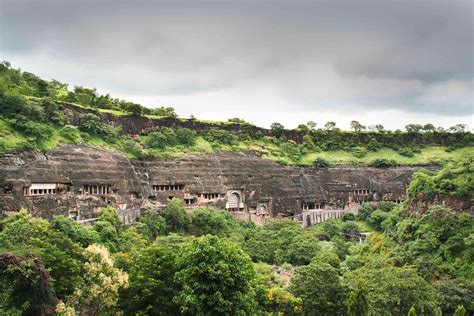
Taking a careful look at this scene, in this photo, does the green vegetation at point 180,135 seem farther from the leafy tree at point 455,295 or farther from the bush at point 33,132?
the leafy tree at point 455,295

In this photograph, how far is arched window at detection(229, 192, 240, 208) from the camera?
53.9m

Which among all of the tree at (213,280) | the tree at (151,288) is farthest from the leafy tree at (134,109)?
the tree at (213,280)

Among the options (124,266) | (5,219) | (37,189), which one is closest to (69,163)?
(37,189)

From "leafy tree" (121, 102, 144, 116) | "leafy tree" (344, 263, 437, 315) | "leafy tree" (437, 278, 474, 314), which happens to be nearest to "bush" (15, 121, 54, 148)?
"leafy tree" (121, 102, 144, 116)

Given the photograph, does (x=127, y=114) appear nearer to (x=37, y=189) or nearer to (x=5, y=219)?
(x=37, y=189)

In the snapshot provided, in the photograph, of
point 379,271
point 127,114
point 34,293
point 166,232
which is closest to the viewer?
point 34,293

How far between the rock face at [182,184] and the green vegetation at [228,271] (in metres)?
3.74

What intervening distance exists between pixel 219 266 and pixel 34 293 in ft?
25.3

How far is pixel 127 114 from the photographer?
5516 centimetres

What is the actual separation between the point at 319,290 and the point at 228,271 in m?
8.02

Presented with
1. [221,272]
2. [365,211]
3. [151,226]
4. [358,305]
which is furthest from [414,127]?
[221,272]

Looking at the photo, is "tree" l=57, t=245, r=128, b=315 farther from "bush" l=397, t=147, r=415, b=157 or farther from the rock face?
"bush" l=397, t=147, r=415, b=157

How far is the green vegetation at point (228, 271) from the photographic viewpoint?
19.2 m

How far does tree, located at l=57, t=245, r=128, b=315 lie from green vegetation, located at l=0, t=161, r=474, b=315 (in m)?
0.05
